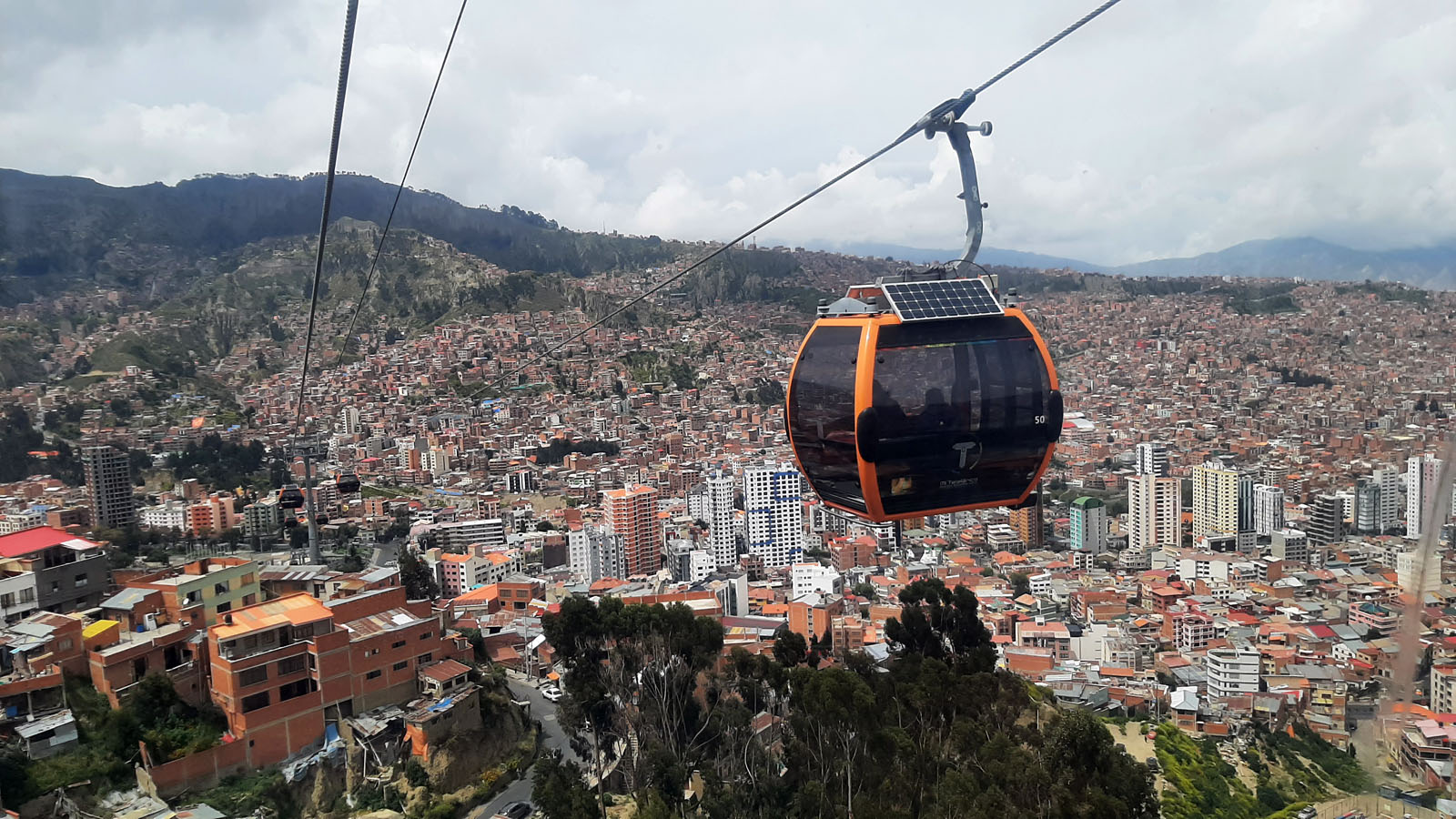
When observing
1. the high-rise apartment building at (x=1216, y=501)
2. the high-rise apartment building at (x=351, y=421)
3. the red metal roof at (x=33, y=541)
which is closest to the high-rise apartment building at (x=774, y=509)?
the high-rise apartment building at (x=1216, y=501)

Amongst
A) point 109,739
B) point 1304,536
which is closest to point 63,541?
point 109,739

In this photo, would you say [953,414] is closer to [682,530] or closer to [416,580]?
[416,580]

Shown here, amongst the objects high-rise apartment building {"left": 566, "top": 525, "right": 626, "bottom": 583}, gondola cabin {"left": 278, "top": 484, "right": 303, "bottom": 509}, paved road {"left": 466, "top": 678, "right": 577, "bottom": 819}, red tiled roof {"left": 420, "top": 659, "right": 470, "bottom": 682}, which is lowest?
high-rise apartment building {"left": 566, "top": 525, "right": 626, "bottom": 583}

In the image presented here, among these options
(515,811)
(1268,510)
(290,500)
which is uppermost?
(290,500)

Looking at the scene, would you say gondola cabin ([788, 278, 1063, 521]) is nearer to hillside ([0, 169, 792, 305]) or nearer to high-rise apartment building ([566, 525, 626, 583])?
high-rise apartment building ([566, 525, 626, 583])

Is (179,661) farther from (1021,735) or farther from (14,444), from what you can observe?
(14,444)

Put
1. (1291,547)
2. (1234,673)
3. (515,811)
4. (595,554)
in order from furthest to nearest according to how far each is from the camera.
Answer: (1291,547) < (595,554) < (1234,673) < (515,811)

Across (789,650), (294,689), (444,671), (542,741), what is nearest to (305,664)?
(294,689)

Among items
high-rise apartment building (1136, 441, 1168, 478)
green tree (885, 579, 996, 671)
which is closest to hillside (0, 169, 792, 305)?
high-rise apartment building (1136, 441, 1168, 478)
